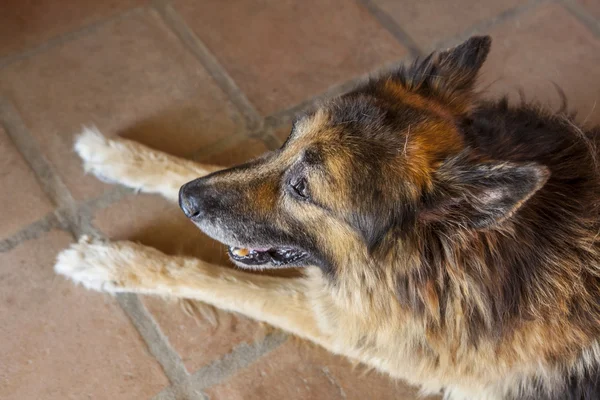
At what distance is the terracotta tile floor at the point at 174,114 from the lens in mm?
1945

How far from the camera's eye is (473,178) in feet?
4.04

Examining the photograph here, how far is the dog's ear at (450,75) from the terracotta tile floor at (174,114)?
88cm

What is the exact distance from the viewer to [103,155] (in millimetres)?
2223

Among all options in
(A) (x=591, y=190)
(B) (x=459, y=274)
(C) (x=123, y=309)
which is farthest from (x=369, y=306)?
(C) (x=123, y=309)

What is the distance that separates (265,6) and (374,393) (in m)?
1.89

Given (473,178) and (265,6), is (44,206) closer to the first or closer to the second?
(265,6)

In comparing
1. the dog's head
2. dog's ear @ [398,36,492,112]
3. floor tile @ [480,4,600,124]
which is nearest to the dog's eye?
the dog's head

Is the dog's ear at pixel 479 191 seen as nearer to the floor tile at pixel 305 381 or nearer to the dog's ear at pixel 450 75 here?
the dog's ear at pixel 450 75

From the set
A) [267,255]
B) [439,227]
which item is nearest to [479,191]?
[439,227]

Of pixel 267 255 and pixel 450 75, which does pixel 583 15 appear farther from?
pixel 267 255

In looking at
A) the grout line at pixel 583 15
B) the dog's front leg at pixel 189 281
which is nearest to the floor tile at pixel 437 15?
the grout line at pixel 583 15

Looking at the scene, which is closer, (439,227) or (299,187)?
(439,227)

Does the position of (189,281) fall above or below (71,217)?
above

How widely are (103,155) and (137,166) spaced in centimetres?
14
